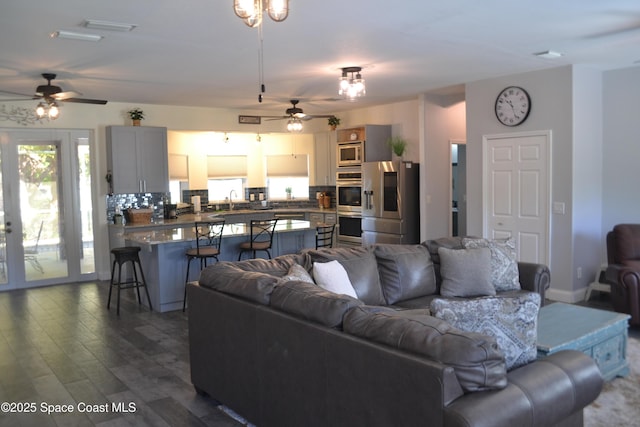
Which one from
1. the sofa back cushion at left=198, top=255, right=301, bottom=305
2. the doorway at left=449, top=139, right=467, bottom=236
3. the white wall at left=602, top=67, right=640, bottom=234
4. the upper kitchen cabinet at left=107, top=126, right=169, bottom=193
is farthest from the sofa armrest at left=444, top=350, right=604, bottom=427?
the upper kitchen cabinet at left=107, top=126, right=169, bottom=193

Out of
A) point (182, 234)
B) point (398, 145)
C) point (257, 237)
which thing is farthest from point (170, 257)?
point (398, 145)

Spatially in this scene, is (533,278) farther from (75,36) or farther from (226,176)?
(226,176)

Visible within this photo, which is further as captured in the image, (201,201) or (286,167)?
(286,167)

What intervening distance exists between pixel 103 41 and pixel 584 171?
220 inches

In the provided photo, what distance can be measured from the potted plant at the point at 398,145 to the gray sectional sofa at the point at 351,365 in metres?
5.18

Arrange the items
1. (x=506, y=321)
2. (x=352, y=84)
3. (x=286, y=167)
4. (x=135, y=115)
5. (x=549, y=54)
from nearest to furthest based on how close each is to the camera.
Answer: (x=506, y=321)
(x=549, y=54)
(x=352, y=84)
(x=135, y=115)
(x=286, y=167)

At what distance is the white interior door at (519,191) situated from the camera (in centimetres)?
654

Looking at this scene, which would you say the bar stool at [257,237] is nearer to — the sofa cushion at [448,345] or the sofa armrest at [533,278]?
the sofa armrest at [533,278]

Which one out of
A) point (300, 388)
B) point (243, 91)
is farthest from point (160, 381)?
point (243, 91)

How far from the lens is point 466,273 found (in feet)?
15.0

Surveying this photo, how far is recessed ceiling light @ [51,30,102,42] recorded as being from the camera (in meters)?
4.29

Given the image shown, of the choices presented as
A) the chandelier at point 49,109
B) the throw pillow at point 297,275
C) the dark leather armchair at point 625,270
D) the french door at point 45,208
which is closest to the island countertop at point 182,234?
the chandelier at point 49,109

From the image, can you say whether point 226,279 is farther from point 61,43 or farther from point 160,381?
point 61,43

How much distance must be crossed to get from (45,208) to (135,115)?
1987 millimetres
